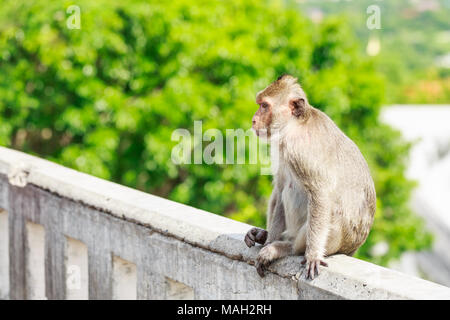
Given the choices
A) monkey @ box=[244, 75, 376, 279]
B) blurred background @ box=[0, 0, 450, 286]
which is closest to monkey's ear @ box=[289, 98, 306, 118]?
monkey @ box=[244, 75, 376, 279]

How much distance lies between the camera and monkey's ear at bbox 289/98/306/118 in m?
3.53

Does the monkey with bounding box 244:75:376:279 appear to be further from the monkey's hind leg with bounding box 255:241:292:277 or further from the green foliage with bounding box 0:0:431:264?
the green foliage with bounding box 0:0:431:264

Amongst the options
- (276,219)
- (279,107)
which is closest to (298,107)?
(279,107)

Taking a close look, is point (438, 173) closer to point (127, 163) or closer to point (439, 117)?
point (439, 117)

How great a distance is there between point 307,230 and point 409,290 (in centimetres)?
76

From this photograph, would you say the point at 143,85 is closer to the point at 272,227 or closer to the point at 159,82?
the point at 159,82

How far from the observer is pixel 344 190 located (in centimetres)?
339

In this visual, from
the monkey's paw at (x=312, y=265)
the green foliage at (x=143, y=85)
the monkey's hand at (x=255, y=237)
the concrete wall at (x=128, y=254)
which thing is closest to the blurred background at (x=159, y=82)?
the green foliage at (x=143, y=85)

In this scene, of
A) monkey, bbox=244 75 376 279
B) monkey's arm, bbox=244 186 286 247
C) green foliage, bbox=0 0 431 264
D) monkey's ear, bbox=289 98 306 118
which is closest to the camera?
monkey, bbox=244 75 376 279

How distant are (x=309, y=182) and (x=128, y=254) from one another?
116 centimetres

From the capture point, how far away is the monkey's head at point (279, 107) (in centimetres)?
355

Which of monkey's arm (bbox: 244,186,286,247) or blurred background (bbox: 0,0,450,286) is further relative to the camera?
blurred background (bbox: 0,0,450,286)

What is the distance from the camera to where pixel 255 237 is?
3.44 meters
